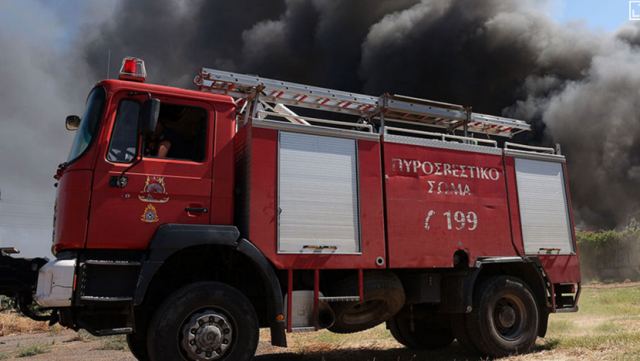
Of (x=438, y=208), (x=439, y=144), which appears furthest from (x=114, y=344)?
(x=439, y=144)

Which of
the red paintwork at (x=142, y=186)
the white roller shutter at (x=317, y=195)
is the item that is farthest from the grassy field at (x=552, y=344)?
the red paintwork at (x=142, y=186)

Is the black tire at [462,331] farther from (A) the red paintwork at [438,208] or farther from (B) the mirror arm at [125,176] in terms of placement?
(B) the mirror arm at [125,176]

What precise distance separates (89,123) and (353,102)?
3147 millimetres

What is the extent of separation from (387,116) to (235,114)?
7.08 feet

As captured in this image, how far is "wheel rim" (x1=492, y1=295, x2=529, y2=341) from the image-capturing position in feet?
22.2

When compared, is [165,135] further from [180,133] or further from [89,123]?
[89,123]

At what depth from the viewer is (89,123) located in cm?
520

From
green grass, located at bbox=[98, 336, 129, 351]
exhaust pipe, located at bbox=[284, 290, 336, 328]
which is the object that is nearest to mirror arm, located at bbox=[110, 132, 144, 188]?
exhaust pipe, located at bbox=[284, 290, 336, 328]

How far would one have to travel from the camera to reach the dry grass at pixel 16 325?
53.0 feet

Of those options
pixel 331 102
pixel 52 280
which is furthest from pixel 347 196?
pixel 52 280

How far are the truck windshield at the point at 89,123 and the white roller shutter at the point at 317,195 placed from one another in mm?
1788

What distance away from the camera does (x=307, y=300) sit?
5.60 metres

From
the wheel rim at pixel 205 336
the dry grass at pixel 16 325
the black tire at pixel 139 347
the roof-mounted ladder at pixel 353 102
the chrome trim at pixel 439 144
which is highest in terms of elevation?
the roof-mounted ladder at pixel 353 102

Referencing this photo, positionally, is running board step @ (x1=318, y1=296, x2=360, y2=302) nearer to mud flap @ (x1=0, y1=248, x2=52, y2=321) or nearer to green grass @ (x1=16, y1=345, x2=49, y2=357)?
mud flap @ (x1=0, y1=248, x2=52, y2=321)
